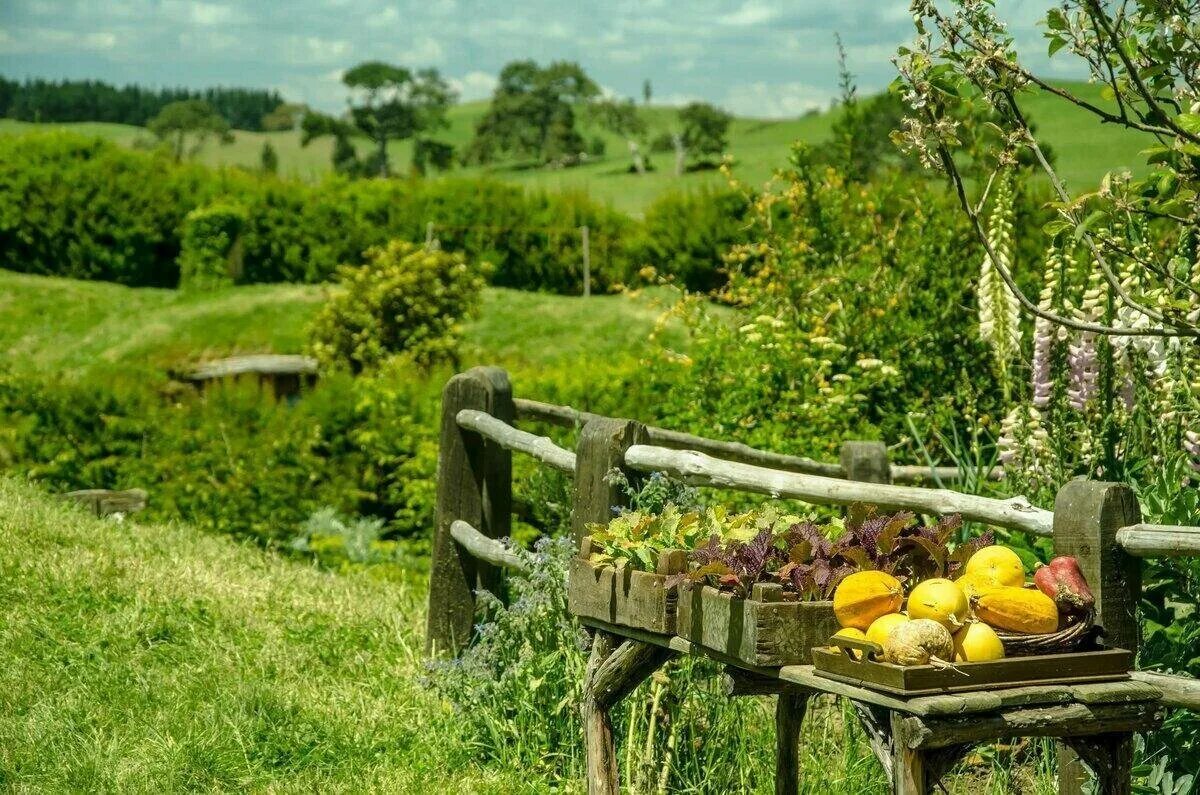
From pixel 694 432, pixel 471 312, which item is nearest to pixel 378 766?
pixel 694 432

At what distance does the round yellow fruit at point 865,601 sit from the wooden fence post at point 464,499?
3103 millimetres

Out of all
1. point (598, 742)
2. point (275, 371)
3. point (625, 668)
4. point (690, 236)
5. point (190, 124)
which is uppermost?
point (190, 124)

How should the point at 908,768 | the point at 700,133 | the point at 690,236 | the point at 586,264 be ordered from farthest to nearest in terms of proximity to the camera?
the point at 700,133 → the point at 586,264 → the point at 690,236 → the point at 908,768

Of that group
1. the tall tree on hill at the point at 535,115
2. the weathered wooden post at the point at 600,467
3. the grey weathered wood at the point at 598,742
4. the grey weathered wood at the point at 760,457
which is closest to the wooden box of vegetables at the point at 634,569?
the grey weathered wood at the point at 598,742

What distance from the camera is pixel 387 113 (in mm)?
81000

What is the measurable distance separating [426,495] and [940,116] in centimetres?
655

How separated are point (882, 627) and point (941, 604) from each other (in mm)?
123

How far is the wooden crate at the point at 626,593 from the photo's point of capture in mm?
3219

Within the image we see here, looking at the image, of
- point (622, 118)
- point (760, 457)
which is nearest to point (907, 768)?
point (760, 457)

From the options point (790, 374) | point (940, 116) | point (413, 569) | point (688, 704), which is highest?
point (940, 116)

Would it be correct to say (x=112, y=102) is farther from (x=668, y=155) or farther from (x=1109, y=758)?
(x=1109, y=758)

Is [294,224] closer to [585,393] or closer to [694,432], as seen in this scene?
[585,393]

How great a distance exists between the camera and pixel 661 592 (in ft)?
10.6

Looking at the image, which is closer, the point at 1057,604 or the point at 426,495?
the point at 1057,604
